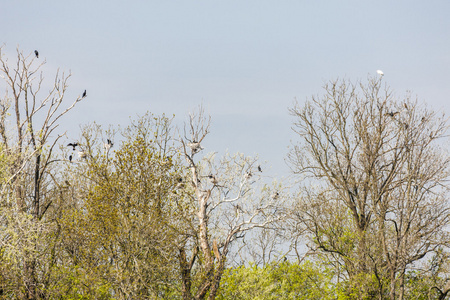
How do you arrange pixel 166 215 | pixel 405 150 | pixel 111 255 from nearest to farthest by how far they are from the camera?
1. pixel 111 255
2. pixel 166 215
3. pixel 405 150

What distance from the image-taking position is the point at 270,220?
2538 centimetres

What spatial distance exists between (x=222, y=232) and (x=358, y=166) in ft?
23.8

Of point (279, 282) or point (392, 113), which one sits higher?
point (392, 113)

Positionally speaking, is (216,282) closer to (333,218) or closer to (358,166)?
(333,218)

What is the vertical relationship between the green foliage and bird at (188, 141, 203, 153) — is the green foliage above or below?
below

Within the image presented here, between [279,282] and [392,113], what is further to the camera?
[279,282]

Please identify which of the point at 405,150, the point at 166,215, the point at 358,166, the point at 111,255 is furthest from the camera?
the point at 358,166

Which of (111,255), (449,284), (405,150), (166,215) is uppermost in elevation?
(405,150)

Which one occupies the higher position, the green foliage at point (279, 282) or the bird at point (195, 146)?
the bird at point (195, 146)

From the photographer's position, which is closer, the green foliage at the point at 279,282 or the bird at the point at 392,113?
the bird at the point at 392,113

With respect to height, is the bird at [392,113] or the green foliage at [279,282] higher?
the bird at [392,113]

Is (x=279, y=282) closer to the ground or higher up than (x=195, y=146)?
closer to the ground

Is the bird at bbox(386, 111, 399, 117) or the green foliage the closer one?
the bird at bbox(386, 111, 399, 117)

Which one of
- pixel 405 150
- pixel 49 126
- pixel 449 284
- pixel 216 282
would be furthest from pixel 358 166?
pixel 49 126
